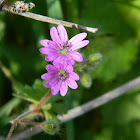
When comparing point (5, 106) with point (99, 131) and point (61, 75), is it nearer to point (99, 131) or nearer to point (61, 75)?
point (61, 75)

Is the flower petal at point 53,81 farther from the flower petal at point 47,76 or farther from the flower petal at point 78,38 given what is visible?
the flower petal at point 78,38

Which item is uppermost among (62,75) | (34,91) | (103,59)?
(62,75)

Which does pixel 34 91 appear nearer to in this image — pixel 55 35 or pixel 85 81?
pixel 85 81

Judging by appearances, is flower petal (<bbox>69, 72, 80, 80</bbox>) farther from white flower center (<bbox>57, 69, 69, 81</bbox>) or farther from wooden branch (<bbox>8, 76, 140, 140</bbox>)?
wooden branch (<bbox>8, 76, 140, 140</bbox>)

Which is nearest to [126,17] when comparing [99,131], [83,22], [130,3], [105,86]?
[130,3]

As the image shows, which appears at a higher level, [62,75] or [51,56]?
[51,56]

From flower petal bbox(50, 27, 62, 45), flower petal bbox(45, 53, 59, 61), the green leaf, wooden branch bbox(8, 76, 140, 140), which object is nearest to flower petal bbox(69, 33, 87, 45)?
flower petal bbox(50, 27, 62, 45)

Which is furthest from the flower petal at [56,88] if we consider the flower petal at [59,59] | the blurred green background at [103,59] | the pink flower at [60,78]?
the blurred green background at [103,59]

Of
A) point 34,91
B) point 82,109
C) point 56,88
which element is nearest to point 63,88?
point 56,88
